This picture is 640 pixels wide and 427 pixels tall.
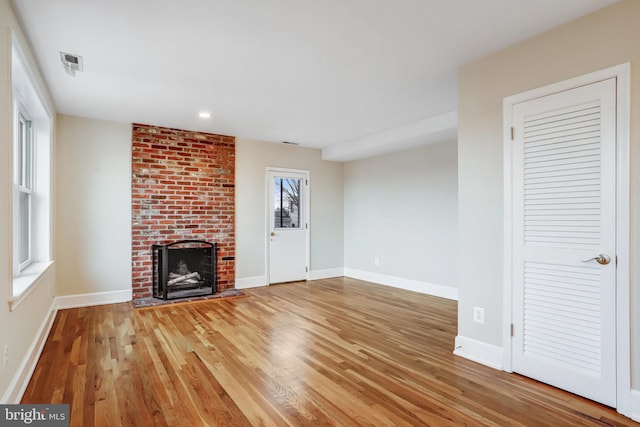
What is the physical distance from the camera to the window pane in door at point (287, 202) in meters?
5.93

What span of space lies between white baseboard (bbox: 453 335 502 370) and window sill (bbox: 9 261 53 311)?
3.21 metres

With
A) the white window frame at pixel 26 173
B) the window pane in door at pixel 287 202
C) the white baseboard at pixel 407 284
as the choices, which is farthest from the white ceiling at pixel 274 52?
the white baseboard at pixel 407 284

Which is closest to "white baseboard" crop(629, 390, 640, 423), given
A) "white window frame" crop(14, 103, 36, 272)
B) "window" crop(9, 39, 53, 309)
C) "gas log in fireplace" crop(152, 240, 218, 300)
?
"window" crop(9, 39, 53, 309)

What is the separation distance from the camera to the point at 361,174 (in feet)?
21.0

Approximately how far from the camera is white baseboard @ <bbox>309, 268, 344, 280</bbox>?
6.31 m

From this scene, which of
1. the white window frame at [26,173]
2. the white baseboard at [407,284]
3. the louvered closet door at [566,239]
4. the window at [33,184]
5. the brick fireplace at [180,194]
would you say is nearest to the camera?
the louvered closet door at [566,239]

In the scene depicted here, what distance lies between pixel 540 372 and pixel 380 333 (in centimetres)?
139

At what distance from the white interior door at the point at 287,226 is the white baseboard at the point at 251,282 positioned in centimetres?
15

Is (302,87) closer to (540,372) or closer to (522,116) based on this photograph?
(522,116)

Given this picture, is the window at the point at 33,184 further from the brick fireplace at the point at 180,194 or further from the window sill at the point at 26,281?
the brick fireplace at the point at 180,194

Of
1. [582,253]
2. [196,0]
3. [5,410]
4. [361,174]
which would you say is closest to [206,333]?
[5,410]

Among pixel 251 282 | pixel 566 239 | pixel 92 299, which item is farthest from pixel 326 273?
pixel 566 239

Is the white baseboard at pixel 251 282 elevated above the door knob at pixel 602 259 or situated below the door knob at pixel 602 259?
below

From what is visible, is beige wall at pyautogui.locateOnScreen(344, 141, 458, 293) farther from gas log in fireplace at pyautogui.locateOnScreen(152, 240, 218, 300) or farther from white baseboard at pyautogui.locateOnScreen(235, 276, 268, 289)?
gas log in fireplace at pyautogui.locateOnScreen(152, 240, 218, 300)
